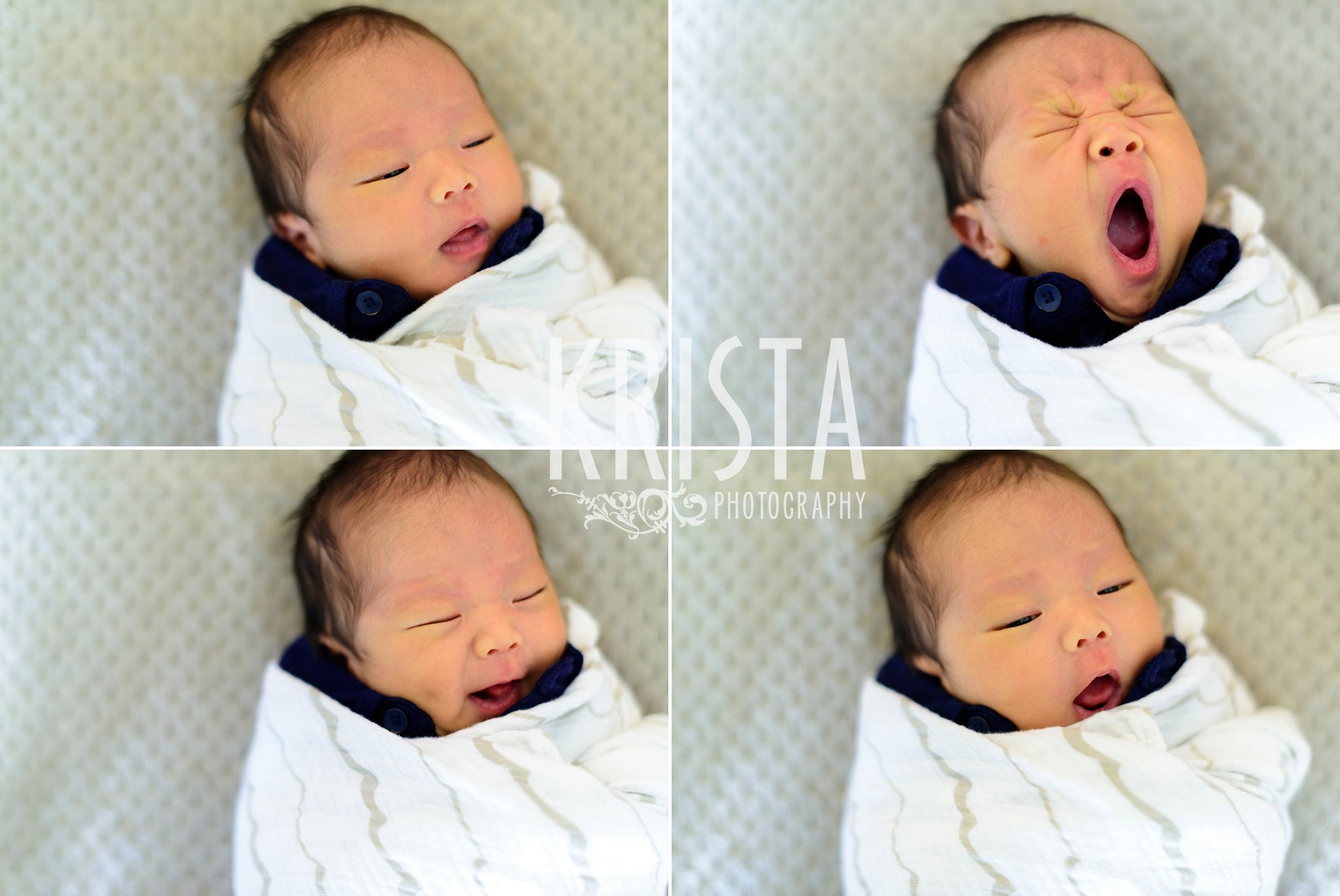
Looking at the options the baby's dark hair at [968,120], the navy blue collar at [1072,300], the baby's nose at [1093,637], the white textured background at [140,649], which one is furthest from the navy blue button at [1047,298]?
the white textured background at [140,649]

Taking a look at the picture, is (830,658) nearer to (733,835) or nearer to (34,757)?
(733,835)

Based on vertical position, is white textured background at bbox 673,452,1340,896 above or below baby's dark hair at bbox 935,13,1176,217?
below

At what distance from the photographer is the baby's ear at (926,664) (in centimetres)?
84

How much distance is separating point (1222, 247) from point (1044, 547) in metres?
0.32

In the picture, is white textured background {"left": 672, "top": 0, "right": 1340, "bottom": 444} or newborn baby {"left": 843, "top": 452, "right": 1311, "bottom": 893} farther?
white textured background {"left": 672, "top": 0, "right": 1340, "bottom": 444}

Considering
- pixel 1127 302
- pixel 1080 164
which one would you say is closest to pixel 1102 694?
pixel 1127 302

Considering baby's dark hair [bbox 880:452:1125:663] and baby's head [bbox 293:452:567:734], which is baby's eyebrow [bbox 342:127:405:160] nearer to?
baby's head [bbox 293:452:567:734]

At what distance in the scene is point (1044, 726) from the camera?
0.81m

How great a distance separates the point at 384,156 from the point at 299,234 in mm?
115

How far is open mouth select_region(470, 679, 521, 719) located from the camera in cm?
81

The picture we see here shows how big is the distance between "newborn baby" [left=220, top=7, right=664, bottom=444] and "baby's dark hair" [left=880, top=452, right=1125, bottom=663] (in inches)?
10.0

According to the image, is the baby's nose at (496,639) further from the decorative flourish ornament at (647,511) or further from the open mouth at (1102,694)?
the open mouth at (1102,694)

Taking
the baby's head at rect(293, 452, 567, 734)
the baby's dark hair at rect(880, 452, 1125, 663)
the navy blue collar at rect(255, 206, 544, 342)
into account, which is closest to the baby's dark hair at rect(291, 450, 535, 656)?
the baby's head at rect(293, 452, 567, 734)

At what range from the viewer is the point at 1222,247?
83cm
